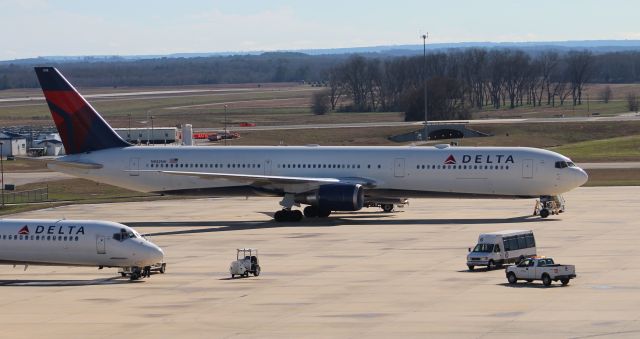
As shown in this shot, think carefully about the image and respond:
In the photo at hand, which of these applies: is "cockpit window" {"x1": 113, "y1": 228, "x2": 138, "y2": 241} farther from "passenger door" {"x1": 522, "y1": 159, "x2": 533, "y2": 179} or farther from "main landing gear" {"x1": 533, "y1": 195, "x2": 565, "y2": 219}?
"main landing gear" {"x1": 533, "y1": 195, "x2": 565, "y2": 219}

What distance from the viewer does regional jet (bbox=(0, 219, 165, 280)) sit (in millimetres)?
51562

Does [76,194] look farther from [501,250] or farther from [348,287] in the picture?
[348,287]

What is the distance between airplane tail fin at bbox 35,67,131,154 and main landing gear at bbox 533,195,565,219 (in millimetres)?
27002

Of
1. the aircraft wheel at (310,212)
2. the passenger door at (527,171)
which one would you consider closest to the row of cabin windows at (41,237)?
the aircraft wheel at (310,212)

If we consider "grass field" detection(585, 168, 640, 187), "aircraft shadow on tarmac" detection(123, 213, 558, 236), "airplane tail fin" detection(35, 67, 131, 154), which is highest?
"airplane tail fin" detection(35, 67, 131, 154)

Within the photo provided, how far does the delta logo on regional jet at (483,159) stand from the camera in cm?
7181

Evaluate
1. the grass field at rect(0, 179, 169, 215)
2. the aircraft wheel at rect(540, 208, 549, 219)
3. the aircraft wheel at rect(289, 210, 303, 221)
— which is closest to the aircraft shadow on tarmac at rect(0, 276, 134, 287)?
the aircraft wheel at rect(289, 210, 303, 221)

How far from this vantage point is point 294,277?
170ft

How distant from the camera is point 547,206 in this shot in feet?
239

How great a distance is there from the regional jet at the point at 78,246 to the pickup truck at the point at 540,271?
48.0ft

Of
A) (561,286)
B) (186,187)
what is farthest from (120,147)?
(561,286)

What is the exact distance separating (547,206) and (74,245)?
3153 cm

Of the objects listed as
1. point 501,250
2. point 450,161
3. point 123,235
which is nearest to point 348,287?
point 501,250

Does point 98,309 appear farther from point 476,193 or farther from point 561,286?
point 476,193
